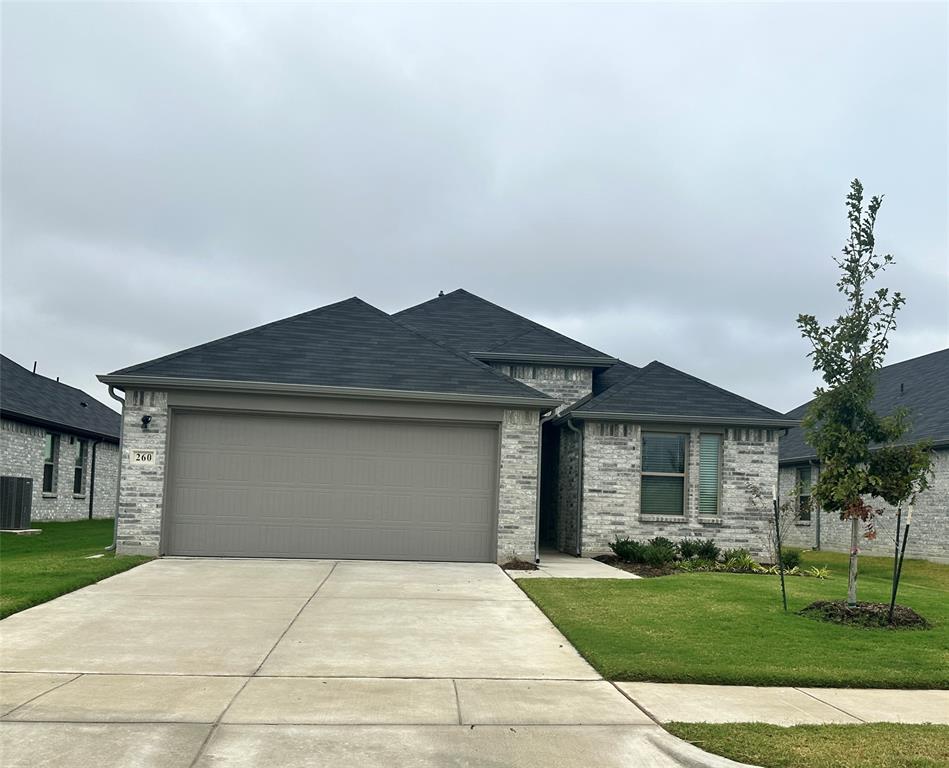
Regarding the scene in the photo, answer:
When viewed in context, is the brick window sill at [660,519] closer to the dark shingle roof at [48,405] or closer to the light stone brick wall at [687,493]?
the light stone brick wall at [687,493]

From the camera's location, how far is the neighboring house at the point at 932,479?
20359 mm

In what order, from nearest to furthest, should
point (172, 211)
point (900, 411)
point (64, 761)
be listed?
point (64, 761)
point (900, 411)
point (172, 211)

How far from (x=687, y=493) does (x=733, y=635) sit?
8966 millimetres

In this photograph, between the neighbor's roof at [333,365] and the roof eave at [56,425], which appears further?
the roof eave at [56,425]

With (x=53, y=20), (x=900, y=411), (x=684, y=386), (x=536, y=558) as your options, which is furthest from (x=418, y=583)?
(x=53, y=20)

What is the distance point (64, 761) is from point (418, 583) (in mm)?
7834

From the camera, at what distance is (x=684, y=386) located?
1917 centimetres

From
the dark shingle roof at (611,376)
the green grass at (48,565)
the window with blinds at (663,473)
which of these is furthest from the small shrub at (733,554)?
the green grass at (48,565)

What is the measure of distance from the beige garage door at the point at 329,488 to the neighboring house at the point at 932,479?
7294 millimetres

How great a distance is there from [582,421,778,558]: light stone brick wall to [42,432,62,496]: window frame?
1721 centimetres

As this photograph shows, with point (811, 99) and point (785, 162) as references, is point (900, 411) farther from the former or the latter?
point (785, 162)

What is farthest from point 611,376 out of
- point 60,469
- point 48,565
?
point 60,469

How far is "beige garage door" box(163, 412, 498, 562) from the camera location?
15133 millimetres

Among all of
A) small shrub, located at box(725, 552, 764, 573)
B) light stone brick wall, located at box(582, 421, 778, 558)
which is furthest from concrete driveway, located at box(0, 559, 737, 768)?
light stone brick wall, located at box(582, 421, 778, 558)
